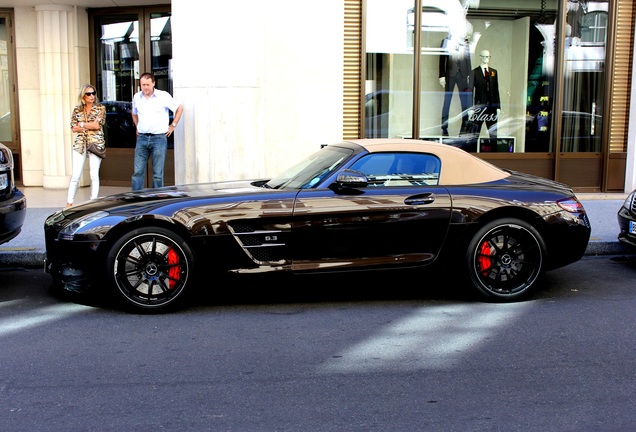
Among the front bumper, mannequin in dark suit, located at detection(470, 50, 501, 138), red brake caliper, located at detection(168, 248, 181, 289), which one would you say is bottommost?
red brake caliper, located at detection(168, 248, 181, 289)

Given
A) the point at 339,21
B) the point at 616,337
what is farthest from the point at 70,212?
the point at 339,21

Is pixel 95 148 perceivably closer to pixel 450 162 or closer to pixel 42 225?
pixel 42 225

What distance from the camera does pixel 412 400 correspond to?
13.4 ft

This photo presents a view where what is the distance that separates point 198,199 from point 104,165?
762cm

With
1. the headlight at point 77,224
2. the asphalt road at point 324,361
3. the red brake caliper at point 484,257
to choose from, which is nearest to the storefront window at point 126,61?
the asphalt road at point 324,361

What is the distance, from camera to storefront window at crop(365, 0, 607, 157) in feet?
39.0

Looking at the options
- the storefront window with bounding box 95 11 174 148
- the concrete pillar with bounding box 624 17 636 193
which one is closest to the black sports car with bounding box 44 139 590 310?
the concrete pillar with bounding box 624 17 636 193

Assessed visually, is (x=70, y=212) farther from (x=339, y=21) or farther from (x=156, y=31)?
(x=156, y=31)

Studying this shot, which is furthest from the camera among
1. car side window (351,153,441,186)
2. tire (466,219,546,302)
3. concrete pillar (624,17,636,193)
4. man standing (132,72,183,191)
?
concrete pillar (624,17,636,193)

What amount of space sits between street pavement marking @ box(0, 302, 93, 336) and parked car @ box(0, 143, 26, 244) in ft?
3.05

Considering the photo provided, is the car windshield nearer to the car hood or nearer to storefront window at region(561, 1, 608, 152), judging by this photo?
the car hood

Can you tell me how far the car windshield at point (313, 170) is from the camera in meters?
6.23

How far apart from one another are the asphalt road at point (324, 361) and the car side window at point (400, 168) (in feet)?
3.35

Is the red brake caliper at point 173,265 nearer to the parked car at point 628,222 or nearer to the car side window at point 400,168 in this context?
the car side window at point 400,168
